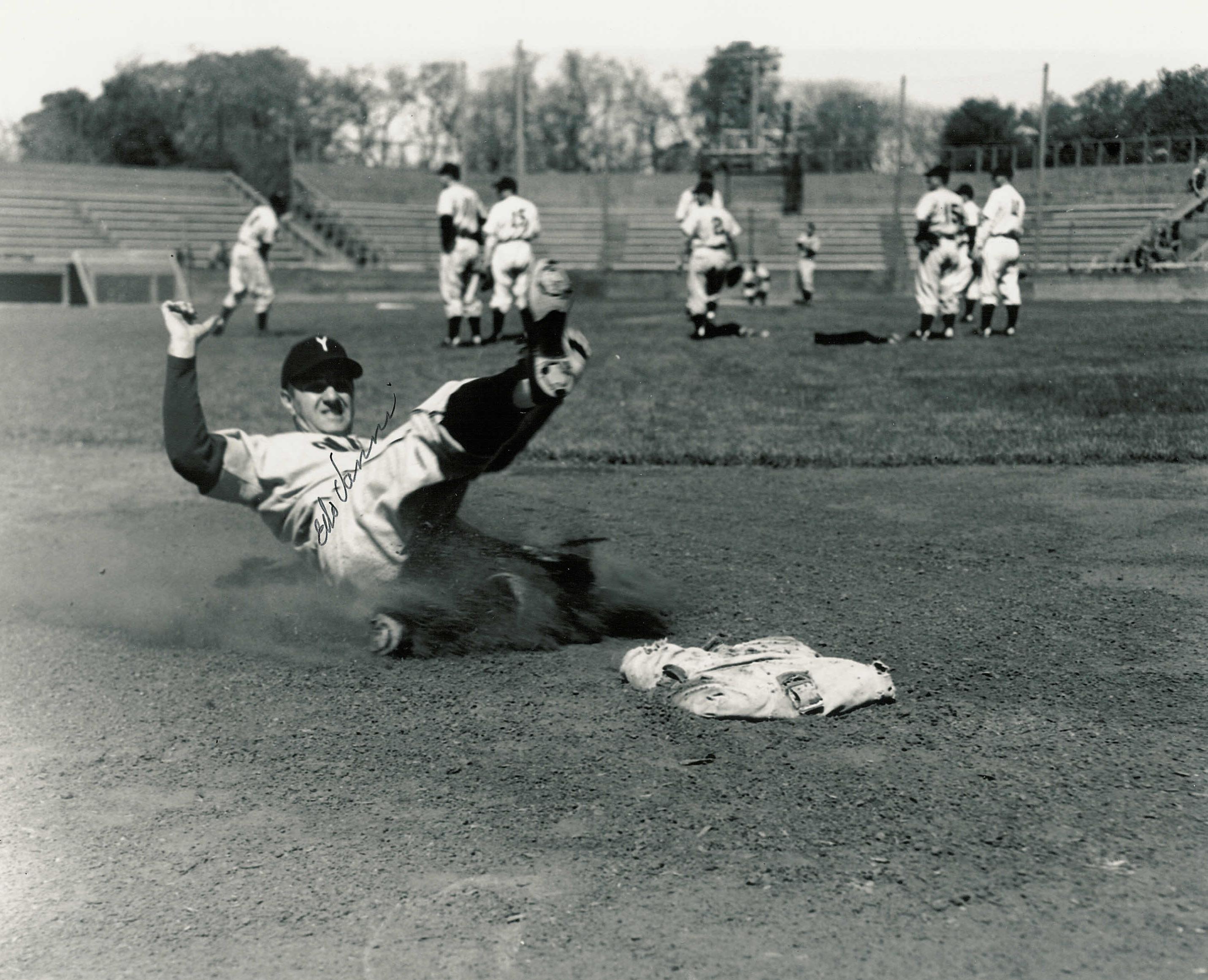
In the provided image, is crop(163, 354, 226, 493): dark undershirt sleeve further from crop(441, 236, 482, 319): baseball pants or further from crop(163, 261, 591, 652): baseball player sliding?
crop(441, 236, 482, 319): baseball pants

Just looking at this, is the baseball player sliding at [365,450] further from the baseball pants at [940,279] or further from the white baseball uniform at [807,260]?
the white baseball uniform at [807,260]

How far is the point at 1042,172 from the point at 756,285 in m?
8.20

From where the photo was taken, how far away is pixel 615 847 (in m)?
2.64

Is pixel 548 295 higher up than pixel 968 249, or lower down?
lower down

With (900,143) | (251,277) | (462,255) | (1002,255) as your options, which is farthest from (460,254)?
(900,143)

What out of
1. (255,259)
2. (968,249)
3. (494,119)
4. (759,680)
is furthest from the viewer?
(494,119)

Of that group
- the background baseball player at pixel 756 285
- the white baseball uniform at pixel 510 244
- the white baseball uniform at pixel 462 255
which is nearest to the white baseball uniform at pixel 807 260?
the background baseball player at pixel 756 285

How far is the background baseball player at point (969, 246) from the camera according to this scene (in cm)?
1577

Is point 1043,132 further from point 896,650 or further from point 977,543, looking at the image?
point 896,650

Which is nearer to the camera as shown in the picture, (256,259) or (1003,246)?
(1003,246)

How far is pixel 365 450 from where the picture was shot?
4.55 m

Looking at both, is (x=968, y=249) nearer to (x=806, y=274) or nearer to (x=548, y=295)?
(x=806, y=274)

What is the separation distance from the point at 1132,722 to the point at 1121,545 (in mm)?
2461

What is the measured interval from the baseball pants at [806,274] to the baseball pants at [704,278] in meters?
Result: 11.8
